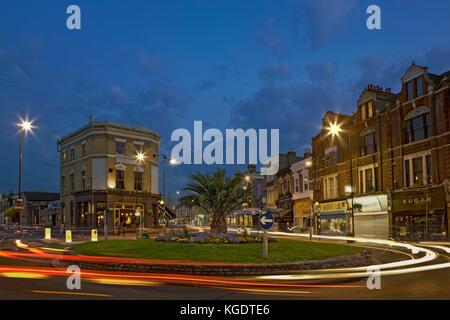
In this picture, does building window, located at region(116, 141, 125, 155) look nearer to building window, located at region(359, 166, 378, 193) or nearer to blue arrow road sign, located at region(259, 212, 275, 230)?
building window, located at region(359, 166, 378, 193)

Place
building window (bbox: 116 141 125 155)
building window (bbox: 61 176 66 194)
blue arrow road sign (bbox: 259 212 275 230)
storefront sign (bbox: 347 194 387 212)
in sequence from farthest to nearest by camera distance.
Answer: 1. building window (bbox: 61 176 66 194)
2. building window (bbox: 116 141 125 155)
3. storefront sign (bbox: 347 194 387 212)
4. blue arrow road sign (bbox: 259 212 275 230)

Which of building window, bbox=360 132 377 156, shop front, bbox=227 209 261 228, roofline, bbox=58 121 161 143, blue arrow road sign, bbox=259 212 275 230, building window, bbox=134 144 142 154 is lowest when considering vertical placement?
shop front, bbox=227 209 261 228

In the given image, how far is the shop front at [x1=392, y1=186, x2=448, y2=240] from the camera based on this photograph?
34219 mm

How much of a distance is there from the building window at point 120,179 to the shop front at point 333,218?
26.2 m

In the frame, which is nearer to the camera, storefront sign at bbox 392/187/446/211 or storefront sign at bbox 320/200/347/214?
storefront sign at bbox 392/187/446/211

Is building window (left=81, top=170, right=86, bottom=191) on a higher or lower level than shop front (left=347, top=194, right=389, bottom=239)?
higher

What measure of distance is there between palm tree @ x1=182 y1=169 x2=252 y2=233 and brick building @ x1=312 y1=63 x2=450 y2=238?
47.6 ft

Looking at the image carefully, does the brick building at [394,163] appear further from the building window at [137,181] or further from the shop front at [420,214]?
the building window at [137,181]

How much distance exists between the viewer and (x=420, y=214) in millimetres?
36781

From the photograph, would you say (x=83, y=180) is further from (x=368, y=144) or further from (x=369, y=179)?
(x=368, y=144)

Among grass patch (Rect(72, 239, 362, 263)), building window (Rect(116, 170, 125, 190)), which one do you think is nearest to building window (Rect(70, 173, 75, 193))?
building window (Rect(116, 170, 125, 190))

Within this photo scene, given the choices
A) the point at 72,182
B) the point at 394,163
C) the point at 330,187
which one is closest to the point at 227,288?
the point at 394,163
